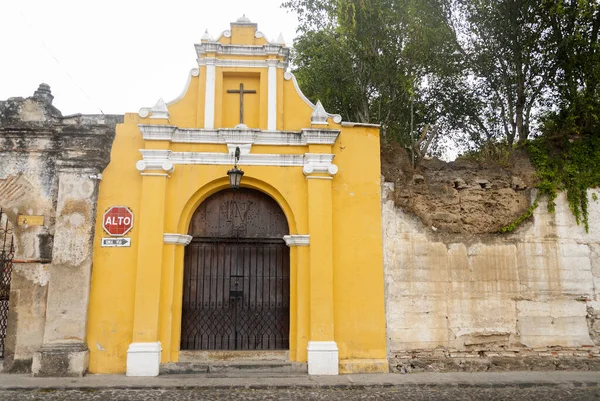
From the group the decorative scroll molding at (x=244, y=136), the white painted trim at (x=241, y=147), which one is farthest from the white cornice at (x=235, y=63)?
the white painted trim at (x=241, y=147)

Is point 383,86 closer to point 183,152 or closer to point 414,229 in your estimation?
point 414,229

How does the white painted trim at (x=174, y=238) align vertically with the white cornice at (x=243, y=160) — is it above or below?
below

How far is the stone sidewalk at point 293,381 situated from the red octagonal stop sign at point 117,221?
2383 mm

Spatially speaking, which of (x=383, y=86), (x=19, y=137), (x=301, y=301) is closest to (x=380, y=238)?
(x=301, y=301)

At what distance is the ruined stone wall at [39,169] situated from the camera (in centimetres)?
801

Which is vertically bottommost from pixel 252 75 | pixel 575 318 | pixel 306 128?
pixel 575 318

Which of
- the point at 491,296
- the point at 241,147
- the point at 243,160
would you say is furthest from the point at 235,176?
the point at 491,296

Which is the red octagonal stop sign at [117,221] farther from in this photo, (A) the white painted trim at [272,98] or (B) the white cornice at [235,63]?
(B) the white cornice at [235,63]

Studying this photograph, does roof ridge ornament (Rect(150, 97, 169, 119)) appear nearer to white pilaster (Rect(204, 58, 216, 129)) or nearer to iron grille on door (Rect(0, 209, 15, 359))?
white pilaster (Rect(204, 58, 216, 129))

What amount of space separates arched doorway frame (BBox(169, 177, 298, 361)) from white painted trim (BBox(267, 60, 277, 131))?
1.10 metres

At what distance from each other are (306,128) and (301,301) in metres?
3.11

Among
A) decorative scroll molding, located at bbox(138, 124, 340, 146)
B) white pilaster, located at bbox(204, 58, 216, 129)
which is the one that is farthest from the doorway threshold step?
white pilaster, located at bbox(204, 58, 216, 129)

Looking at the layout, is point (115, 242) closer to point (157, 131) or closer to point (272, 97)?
point (157, 131)

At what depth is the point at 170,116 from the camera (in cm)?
874
